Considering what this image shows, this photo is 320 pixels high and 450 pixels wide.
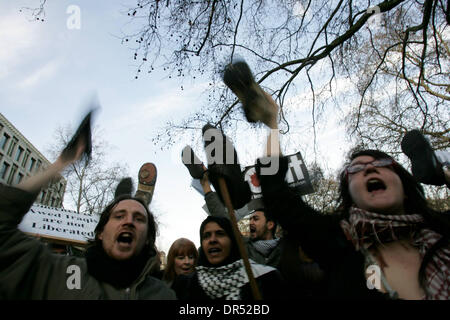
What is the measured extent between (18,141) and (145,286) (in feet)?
142

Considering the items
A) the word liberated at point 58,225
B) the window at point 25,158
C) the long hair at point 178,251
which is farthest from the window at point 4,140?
the long hair at point 178,251

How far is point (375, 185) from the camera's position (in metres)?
1.47

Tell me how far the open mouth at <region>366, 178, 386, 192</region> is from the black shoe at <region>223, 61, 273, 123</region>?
623 mm

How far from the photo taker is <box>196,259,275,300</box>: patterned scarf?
1.78 metres

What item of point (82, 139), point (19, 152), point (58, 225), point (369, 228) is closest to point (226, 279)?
point (369, 228)

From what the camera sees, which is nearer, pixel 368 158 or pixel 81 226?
pixel 368 158

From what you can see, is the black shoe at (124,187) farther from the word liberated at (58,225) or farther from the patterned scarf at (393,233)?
the word liberated at (58,225)

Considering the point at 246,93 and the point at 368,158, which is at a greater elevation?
the point at 246,93

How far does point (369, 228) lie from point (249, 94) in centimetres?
89

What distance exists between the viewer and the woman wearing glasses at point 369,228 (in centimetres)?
118

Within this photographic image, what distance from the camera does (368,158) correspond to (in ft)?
5.04

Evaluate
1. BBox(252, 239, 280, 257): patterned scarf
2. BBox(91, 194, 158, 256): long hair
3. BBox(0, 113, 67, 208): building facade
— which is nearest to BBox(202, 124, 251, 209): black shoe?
BBox(91, 194, 158, 256): long hair
